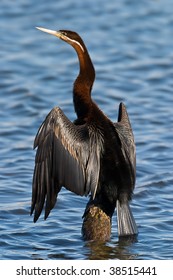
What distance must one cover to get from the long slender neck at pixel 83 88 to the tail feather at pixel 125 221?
3.34 ft

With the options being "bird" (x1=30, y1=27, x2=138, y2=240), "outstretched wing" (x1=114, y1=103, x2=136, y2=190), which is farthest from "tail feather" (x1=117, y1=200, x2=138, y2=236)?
"outstretched wing" (x1=114, y1=103, x2=136, y2=190)

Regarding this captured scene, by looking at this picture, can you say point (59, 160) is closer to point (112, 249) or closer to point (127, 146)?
point (127, 146)

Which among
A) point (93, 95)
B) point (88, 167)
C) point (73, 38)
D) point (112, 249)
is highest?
point (73, 38)

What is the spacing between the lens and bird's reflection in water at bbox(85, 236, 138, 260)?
28.6 feet

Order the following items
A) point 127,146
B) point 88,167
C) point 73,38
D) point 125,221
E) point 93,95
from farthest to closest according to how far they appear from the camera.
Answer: point 93,95 → point 73,38 → point 127,146 → point 125,221 → point 88,167

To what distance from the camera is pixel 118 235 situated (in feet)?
30.2

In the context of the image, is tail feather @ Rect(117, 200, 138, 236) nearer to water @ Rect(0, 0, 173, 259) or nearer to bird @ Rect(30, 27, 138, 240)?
bird @ Rect(30, 27, 138, 240)

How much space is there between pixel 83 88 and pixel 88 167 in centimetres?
102

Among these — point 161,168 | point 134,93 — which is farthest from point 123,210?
point 134,93

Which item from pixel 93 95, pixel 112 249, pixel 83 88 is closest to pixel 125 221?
pixel 112 249

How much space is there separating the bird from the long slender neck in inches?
0.4

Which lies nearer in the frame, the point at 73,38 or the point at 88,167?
the point at 88,167

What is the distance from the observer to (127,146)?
30.8 ft

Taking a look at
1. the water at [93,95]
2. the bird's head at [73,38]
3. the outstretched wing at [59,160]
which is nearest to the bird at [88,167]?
the outstretched wing at [59,160]
